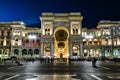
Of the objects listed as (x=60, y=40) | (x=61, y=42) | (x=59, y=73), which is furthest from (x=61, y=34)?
(x=59, y=73)

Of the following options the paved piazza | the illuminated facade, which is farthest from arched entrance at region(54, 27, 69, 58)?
the paved piazza

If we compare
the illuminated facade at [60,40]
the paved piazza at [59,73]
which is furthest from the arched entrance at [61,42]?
the paved piazza at [59,73]

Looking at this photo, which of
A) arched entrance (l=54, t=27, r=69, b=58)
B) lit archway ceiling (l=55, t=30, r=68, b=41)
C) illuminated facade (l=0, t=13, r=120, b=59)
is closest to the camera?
illuminated facade (l=0, t=13, r=120, b=59)

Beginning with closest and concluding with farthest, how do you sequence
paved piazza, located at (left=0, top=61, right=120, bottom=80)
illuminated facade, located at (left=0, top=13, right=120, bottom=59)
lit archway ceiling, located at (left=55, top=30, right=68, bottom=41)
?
1. paved piazza, located at (left=0, top=61, right=120, bottom=80)
2. illuminated facade, located at (left=0, top=13, right=120, bottom=59)
3. lit archway ceiling, located at (left=55, top=30, right=68, bottom=41)

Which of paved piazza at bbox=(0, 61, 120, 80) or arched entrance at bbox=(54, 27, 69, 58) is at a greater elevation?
arched entrance at bbox=(54, 27, 69, 58)

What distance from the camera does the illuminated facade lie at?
136 m

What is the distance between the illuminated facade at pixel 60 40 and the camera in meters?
136

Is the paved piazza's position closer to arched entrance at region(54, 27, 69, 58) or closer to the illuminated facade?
the illuminated facade

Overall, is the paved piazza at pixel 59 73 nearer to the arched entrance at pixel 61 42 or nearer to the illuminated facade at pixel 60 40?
the illuminated facade at pixel 60 40

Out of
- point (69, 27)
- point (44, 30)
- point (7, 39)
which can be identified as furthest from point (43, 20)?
point (7, 39)

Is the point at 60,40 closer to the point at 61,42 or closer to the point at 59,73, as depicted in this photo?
the point at 61,42

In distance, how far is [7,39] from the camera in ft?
476

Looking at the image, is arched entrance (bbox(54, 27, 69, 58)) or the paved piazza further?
arched entrance (bbox(54, 27, 69, 58))

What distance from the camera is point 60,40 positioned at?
5714 inches
